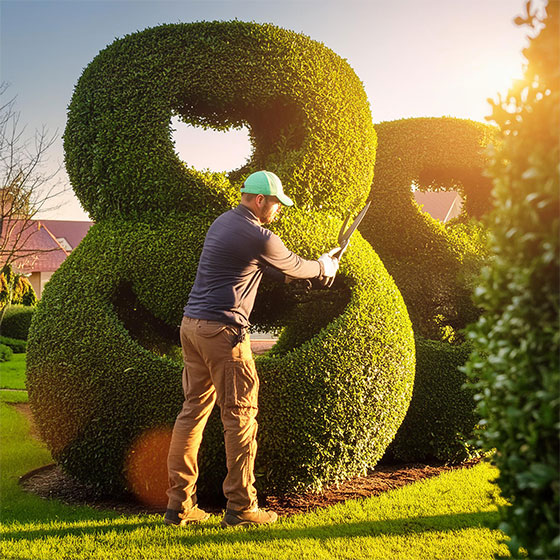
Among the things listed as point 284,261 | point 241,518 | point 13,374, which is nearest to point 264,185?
point 284,261

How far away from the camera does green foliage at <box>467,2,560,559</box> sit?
2254 mm

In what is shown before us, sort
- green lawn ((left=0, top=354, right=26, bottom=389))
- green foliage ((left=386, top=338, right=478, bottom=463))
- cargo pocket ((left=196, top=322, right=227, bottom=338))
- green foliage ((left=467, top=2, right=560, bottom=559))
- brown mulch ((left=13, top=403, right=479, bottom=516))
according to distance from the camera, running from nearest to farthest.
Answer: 1. green foliage ((left=467, top=2, right=560, bottom=559))
2. cargo pocket ((left=196, top=322, right=227, bottom=338))
3. brown mulch ((left=13, top=403, right=479, bottom=516))
4. green foliage ((left=386, top=338, right=478, bottom=463))
5. green lawn ((left=0, top=354, right=26, bottom=389))

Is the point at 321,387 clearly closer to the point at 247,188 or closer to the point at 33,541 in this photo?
the point at 247,188

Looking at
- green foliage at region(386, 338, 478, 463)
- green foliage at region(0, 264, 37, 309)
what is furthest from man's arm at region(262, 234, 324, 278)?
green foliage at region(0, 264, 37, 309)

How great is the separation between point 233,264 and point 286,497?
225 centimetres

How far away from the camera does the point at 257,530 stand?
14.6 ft

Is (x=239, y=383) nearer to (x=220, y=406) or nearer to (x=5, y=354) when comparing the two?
(x=220, y=406)

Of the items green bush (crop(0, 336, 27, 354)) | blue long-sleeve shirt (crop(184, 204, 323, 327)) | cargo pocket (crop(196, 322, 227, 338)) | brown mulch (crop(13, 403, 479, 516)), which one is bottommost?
green bush (crop(0, 336, 27, 354))

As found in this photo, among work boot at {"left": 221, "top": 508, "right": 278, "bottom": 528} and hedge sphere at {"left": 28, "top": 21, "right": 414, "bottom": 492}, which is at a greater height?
hedge sphere at {"left": 28, "top": 21, "right": 414, "bottom": 492}

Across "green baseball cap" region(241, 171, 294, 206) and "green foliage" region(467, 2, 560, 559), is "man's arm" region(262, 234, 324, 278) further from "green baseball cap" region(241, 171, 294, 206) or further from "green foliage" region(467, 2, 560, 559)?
"green foliage" region(467, 2, 560, 559)

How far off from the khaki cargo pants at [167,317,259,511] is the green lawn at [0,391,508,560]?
11.6 inches

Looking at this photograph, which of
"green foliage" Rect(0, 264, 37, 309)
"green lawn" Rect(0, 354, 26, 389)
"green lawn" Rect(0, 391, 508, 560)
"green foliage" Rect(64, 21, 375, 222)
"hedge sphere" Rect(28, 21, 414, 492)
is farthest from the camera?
"green foliage" Rect(0, 264, 37, 309)

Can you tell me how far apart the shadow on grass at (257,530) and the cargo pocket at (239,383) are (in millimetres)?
950

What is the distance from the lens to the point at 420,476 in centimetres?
620
